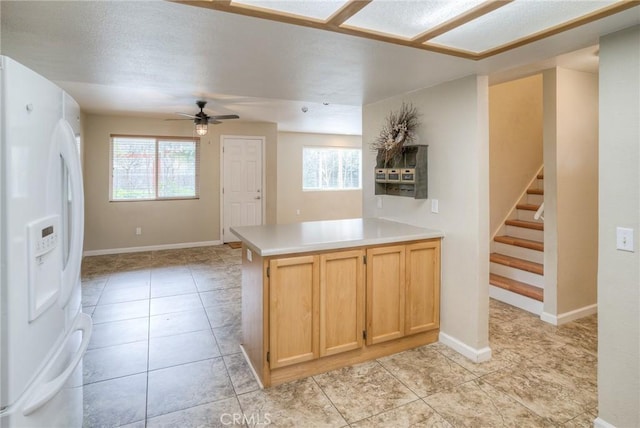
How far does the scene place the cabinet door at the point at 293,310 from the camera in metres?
2.37

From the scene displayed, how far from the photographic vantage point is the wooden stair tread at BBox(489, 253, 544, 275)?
3881mm

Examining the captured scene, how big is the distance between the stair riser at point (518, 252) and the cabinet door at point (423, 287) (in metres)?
1.75

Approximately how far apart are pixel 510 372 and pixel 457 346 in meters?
0.41

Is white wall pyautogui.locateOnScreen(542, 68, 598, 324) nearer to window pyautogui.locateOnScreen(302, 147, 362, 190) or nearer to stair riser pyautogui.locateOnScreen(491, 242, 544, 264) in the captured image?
stair riser pyautogui.locateOnScreen(491, 242, 544, 264)

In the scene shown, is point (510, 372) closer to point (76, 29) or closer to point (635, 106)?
point (635, 106)

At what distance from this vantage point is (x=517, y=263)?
4.07m

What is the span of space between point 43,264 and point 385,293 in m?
2.14

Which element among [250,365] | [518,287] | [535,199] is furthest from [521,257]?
[250,365]

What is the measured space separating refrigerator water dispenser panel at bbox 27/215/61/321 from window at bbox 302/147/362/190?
7.77 m

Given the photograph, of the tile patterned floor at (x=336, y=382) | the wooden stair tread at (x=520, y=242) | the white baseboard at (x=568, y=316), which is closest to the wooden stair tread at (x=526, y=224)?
the wooden stair tread at (x=520, y=242)

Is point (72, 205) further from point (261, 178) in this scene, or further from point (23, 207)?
point (261, 178)

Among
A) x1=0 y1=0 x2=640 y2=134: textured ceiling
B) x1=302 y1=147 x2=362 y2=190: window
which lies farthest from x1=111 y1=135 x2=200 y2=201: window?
x1=0 y1=0 x2=640 y2=134: textured ceiling

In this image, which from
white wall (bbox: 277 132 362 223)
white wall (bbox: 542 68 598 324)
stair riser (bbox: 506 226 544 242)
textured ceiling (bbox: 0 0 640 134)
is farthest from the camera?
white wall (bbox: 277 132 362 223)

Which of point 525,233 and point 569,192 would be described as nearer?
point 569,192
